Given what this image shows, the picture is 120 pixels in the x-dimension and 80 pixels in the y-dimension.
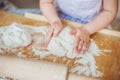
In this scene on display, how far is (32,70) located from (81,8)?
1.59ft

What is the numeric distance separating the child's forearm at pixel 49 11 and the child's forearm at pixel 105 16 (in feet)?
0.44

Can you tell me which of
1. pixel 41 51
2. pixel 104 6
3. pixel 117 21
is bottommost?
pixel 117 21

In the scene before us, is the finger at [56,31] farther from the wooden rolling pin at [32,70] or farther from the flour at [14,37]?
the wooden rolling pin at [32,70]

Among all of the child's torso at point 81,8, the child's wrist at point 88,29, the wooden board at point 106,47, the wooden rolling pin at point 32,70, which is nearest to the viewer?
the wooden rolling pin at point 32,70

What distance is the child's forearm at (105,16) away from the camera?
89 cm

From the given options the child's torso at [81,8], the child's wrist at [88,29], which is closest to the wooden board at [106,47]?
the child's wrist at [88,29]

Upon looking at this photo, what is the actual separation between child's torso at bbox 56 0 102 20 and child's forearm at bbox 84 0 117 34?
0.06 meters

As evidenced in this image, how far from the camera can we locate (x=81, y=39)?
801mm

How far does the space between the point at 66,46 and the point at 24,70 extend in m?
0.23

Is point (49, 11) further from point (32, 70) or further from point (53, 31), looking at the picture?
point (32, 70)

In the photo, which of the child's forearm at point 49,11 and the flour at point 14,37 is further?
the child's forearm at point 49,11

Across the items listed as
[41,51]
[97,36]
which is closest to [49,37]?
[41,51]

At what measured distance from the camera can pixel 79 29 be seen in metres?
0.83

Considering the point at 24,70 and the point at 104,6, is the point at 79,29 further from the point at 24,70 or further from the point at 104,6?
the point at 24,70
